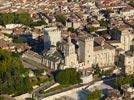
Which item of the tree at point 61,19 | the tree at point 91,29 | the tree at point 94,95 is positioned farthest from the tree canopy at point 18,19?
the tree at point 94,95

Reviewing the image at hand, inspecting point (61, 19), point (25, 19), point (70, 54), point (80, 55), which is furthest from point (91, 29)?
point (70, 54)

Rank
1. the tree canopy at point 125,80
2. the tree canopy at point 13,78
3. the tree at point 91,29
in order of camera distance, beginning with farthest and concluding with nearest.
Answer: the tree at point 91,29 → the tree canopy at point 125,80 → the tree canopy at point 13,78

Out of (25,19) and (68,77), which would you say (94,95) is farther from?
(25,19)

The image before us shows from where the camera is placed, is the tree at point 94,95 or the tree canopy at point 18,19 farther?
the tree canopy at point 18,19

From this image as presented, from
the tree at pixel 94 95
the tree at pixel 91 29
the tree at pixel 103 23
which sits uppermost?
the tree at pixel 91 29

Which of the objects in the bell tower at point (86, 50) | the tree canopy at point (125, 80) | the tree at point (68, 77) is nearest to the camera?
the tree canopy at point (125, 80)

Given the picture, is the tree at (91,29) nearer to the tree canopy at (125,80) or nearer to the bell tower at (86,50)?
the bell tower at (86,50)
